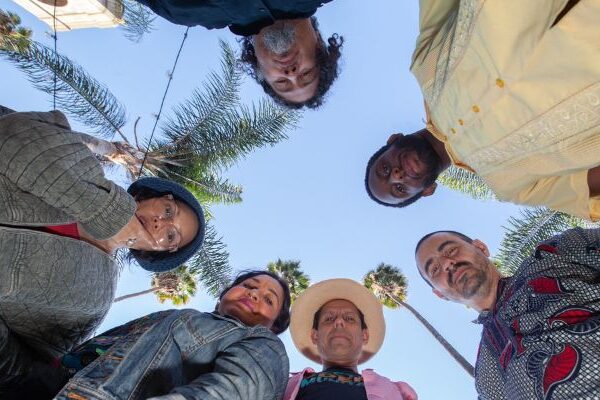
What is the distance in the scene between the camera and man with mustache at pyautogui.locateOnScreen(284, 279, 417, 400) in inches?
142

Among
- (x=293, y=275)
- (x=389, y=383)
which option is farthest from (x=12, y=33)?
(x=389, y=383)

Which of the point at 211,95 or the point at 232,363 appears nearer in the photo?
the point at 232,363

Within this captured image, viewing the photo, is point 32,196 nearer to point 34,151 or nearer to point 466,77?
point 34,151

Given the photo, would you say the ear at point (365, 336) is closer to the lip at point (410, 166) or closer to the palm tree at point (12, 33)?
the lip at point (410, 166)

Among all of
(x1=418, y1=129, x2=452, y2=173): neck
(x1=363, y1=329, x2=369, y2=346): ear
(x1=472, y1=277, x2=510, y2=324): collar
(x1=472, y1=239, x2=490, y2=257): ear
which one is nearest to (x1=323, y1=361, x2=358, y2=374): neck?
(x1=363, y1=329, x2=369, y2=346): ear

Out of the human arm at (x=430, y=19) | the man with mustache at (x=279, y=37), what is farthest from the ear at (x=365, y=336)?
the human arm at (x=430, y=19)

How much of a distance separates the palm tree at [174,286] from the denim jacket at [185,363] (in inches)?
343

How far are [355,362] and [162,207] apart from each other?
2229 millimetres

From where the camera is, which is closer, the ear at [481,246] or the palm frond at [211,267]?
the ear at [481,246]

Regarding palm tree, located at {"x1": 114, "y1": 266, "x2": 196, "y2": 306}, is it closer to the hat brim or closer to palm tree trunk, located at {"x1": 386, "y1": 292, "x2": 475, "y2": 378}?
palm tree trunk, located at {"x1": 386, "y1": 292, "x2": 475, "y2": 378}

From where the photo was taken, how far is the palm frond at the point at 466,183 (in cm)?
1092

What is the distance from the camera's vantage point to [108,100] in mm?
10477

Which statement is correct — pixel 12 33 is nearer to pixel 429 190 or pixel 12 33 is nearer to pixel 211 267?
pixel 211 267

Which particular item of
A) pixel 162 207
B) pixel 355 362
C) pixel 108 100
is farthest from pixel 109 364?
pixel 108 100
